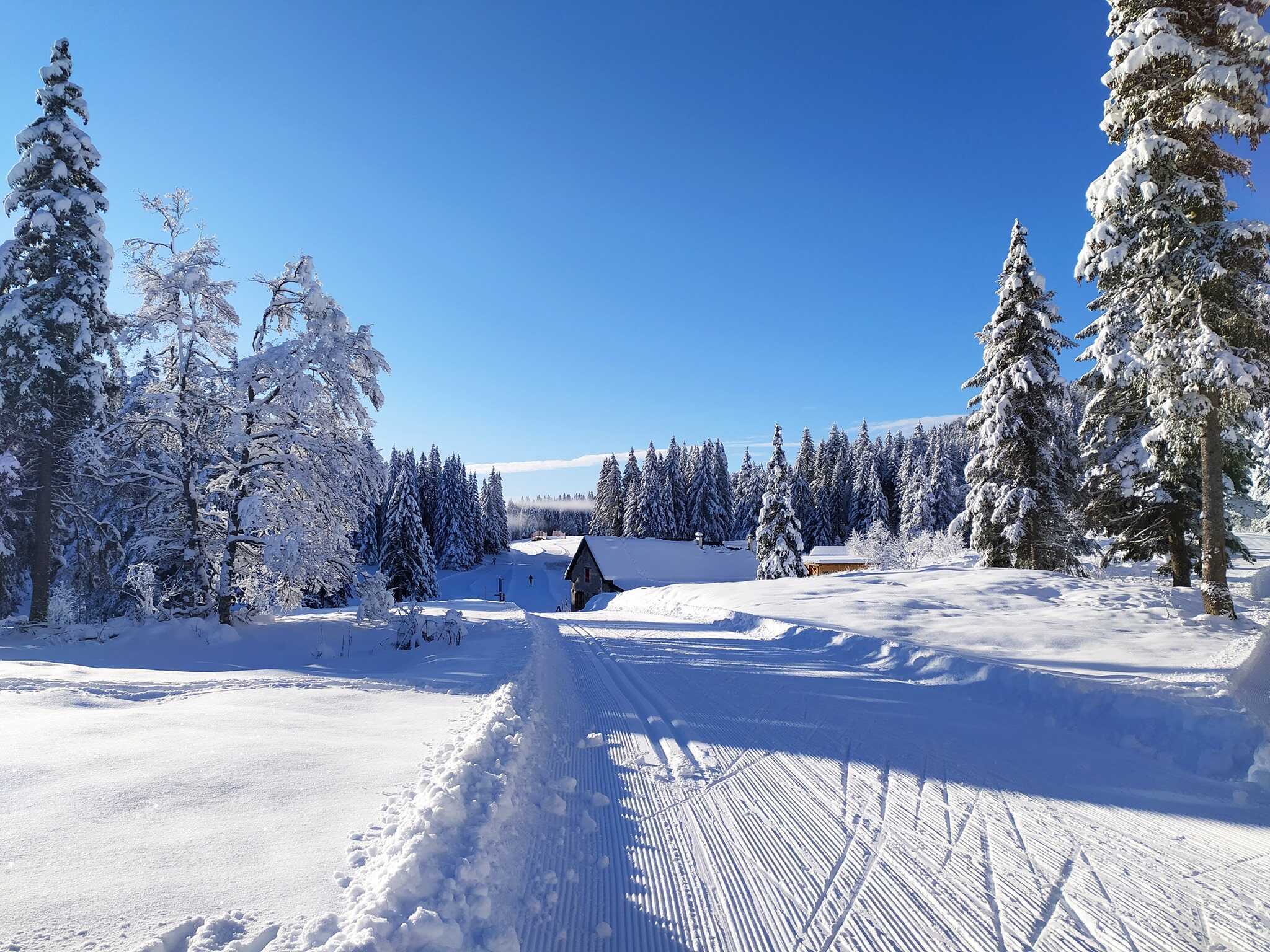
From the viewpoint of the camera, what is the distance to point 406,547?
46.2 meters

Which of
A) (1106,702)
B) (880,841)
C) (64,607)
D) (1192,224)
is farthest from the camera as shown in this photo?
(64,607)

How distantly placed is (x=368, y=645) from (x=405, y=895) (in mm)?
11554

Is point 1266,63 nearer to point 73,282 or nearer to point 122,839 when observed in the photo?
point 122,839

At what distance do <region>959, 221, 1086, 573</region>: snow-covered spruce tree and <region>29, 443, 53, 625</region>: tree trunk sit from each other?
95.0ft

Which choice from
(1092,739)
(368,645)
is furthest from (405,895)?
(368,645)

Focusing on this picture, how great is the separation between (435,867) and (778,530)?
3566cm

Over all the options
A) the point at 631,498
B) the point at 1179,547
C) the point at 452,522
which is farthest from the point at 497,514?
the point at 1179,547

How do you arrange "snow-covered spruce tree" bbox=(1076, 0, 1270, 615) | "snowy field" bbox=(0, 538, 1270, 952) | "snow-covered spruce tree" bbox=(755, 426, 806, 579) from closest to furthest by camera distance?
"snowy field" bbox=(0, 538, 1270, 952) → "snow-covered spruce tree" bbox=(1076, 0, 1270, 615) → "snow-covered spruce tree" bbox=(755, 426, 806, 579)

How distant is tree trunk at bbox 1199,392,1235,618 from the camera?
10477mm

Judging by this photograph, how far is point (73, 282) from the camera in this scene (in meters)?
16.6

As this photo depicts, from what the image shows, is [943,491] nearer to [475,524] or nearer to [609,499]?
[609,499]

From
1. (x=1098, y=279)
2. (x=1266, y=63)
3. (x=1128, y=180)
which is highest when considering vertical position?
(x=1266, y=63)

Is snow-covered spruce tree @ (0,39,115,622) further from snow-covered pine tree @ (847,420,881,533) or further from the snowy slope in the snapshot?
snow-covered pine tree @ (847,420,881,533)

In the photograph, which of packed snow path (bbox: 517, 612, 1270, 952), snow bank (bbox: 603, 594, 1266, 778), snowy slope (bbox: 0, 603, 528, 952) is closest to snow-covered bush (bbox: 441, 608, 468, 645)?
snowy slope (bbox: 0, 603, 528, 952)
